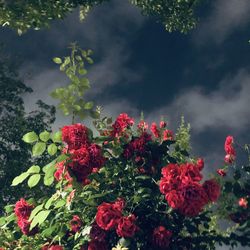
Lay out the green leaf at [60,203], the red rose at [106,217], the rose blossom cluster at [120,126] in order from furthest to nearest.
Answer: the rose blossom cluster at [120,126], the green leaf at [60,203], the red rose at [106,217]

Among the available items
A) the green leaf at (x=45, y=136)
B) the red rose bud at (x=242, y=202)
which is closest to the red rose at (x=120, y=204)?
the green leaf at (x=45, y=136)

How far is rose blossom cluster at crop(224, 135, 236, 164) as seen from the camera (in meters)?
5.15

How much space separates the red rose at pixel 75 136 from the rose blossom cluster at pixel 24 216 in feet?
2.76

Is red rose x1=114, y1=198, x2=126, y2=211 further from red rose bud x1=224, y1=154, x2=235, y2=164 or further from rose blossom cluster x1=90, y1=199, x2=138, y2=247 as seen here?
red rose bud x1=224, y1=154, x2=235, y2=164

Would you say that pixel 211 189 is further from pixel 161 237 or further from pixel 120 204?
pixel 120 204

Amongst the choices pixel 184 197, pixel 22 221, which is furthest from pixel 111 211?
pixel 22 221

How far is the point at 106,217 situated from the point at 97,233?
10.3 inches

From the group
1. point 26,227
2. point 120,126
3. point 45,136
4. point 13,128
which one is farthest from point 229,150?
point 13,128

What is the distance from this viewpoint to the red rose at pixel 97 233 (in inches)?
161

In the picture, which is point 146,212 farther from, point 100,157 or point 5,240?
point 5,240

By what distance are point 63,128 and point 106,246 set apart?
1.04 m

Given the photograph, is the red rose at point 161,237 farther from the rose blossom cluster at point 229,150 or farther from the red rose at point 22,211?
the rose blossom cluster at point 229,150

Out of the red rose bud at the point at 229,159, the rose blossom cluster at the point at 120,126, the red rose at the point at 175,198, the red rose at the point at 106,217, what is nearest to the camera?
the red rose at the point at 175,198

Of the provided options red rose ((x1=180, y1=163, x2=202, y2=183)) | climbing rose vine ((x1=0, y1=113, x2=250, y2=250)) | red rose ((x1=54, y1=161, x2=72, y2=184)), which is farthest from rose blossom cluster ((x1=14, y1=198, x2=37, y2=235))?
red rose ((x1=180, y1=163, x2=202, y2=183))
